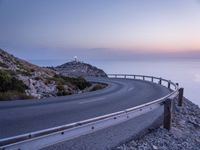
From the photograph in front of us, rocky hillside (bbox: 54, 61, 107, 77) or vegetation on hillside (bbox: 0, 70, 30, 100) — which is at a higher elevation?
vegetation on hillside (bbox: 0, 70, 30, 100)

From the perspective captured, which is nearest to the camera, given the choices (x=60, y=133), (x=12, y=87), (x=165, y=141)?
(x=60, y=133)

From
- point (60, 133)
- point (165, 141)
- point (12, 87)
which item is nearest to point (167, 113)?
point (165, 141)

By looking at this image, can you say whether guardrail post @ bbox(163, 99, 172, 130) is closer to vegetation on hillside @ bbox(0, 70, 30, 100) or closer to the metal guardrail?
the metal guardrail

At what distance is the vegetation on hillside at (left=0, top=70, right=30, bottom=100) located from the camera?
19.1 m

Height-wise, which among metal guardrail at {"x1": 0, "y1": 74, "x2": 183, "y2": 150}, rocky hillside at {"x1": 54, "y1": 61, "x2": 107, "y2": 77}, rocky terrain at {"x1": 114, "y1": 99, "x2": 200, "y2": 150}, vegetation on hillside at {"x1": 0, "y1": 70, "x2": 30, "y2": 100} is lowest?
rocky hillside at {"x1": 54, "y1": 61, "x2": 107, "y2": 77}

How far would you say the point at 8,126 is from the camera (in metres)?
9.59

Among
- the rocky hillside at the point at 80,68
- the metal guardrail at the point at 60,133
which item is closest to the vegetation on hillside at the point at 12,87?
the metal guardrail at the point at 60,133

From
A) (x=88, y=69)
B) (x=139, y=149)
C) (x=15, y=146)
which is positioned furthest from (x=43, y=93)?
(x=88, y=69)

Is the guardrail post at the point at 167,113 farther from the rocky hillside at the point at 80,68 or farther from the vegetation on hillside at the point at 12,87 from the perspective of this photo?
the rocky hillside at the point at 80,68

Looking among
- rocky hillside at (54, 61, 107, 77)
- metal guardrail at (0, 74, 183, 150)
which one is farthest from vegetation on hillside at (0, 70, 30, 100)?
rocky hillside at (54, 61, 107, 77)

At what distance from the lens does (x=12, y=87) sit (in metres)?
21.3

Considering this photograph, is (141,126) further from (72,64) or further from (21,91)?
(72,64)

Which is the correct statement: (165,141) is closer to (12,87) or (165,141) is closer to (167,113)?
(167,113)

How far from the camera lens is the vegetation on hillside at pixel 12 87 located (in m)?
19.1
